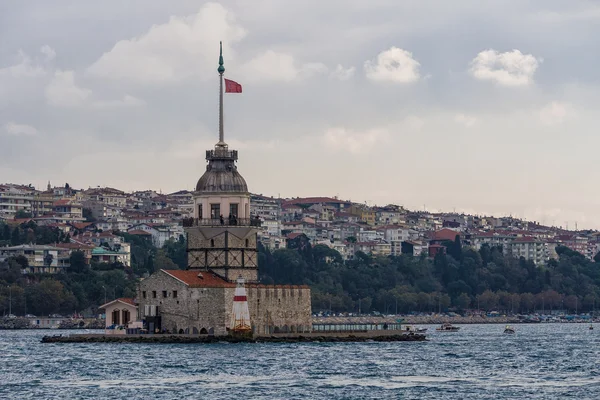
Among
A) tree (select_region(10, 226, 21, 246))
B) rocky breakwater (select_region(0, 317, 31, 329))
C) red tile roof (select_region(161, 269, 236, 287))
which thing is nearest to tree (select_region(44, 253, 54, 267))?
tree (select_region(10, 226, 21, 246))

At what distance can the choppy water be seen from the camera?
59.5 meters

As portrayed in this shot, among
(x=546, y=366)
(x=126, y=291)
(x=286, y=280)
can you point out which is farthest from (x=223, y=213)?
(x=286, y=280)

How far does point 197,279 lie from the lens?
85.1m

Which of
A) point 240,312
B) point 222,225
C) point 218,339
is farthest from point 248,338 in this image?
point 222,225

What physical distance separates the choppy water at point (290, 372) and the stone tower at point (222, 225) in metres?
6.58

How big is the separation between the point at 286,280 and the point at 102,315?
33.5 metres

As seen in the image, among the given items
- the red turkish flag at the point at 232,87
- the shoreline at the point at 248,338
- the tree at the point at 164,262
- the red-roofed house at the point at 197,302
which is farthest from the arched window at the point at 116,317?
the tree at the point at 164,262

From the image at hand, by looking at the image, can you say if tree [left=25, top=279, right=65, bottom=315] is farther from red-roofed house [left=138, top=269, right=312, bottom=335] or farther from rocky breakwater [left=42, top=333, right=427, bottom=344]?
red-roofed house [left=138, top=269, right=312, bottom=335]

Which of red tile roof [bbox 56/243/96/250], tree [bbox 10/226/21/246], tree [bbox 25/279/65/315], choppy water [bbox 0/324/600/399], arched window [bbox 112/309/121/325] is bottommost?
choppy water [bbox 0/324/600/399]

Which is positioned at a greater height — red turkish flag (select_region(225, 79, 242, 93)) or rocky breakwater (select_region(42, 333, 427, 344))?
red turkish flag (select_region(225, 79, 242, 93))

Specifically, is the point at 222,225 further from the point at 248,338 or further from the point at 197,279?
the point at 248,338

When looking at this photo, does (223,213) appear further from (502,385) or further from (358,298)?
(358,298)

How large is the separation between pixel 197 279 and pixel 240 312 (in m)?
3.18

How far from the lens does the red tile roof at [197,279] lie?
276 ft
